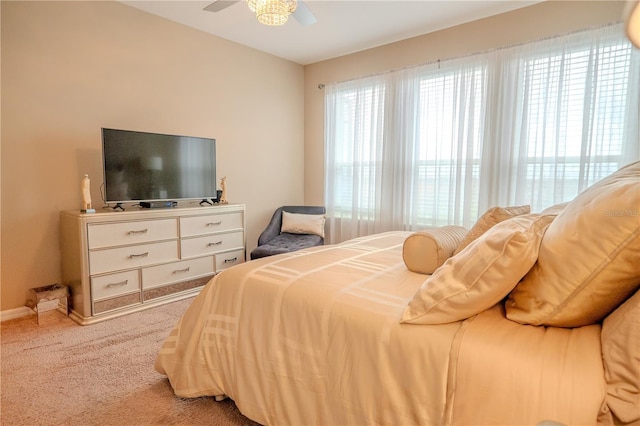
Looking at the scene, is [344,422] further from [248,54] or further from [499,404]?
[248,54]

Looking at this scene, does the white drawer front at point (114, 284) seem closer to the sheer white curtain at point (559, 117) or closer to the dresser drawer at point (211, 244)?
the dresser drawer at point (211, 244)

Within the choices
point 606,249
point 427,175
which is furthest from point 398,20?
point 606,249

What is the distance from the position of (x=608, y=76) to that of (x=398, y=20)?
1.93 meters

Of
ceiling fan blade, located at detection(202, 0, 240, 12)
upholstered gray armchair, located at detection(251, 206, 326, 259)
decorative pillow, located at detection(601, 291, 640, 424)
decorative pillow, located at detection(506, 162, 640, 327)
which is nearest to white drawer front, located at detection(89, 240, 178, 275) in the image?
upholstered gray armchair, located at detection(251, 206, 326, 259)

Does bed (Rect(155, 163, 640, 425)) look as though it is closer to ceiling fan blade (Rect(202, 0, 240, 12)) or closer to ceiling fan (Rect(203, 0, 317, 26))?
ceiling fan (Rect(203, 0, 317, 26))

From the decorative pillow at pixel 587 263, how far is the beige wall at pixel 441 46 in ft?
9.19

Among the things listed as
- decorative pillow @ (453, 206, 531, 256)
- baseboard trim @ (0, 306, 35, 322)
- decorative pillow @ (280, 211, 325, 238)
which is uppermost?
decorative pillow @ (453, 206, 531, 256)

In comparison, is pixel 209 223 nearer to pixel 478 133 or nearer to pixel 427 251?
pixel 427 251

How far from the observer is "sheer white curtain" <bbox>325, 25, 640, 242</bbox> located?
291cm

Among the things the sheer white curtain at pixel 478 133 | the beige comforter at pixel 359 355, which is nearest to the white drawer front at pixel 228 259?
the sheer white curtain at pixel 478 133

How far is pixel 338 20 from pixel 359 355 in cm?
342

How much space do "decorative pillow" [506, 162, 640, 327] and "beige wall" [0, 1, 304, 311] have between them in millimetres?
3491

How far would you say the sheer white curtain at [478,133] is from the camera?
291 cm

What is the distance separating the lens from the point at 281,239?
13.5 feet
